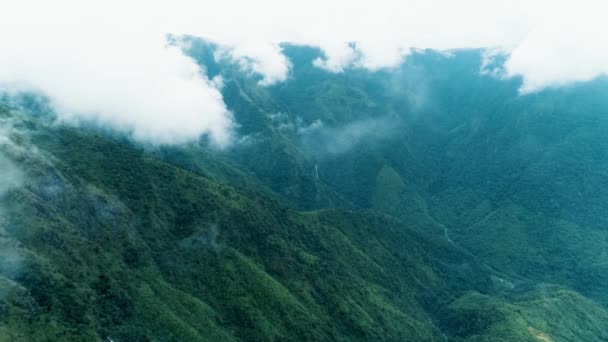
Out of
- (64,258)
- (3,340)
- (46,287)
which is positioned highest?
(64,258)

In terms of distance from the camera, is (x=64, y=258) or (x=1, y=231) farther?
(x=64, y=258)

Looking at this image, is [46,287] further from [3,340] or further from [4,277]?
[3,340]

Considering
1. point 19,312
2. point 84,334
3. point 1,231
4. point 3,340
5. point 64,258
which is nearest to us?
point 3,340

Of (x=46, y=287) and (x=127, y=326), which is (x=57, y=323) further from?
(x=127, y=326)

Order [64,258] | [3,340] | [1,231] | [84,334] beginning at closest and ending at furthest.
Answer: [3,340]
[84,334]
[1,231]
[64,258]

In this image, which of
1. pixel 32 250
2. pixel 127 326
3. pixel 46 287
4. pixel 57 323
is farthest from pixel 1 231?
pixel 127 326

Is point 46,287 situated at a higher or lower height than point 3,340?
higher

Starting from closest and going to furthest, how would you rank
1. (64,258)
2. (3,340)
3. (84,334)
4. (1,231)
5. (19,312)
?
(3,340), (19,312), (84,334), (1,231), (64,258)

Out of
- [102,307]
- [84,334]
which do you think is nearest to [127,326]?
[102,307]

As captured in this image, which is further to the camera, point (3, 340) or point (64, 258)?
point (64, 258)
